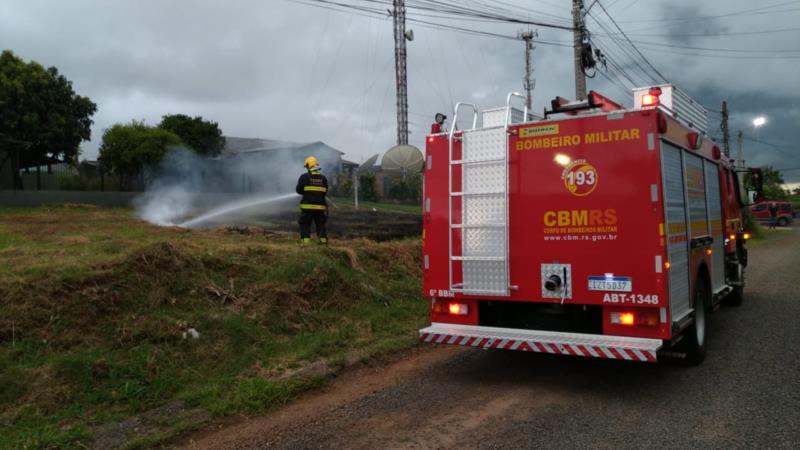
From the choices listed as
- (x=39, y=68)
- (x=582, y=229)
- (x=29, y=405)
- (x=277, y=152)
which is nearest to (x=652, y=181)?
(x=582, y=229)

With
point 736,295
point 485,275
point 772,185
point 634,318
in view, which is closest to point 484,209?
point 485,275

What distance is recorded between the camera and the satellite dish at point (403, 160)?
17.9 m

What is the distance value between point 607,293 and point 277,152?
857 inches

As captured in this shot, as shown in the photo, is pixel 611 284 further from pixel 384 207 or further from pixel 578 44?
pixel 384 207

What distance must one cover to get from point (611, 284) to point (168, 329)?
4505 mm

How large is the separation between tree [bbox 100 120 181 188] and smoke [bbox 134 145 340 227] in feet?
1.71

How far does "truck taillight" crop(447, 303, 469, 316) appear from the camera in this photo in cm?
617

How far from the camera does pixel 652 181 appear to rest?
519 cm

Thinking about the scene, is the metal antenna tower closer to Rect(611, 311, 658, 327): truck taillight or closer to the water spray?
the water spray

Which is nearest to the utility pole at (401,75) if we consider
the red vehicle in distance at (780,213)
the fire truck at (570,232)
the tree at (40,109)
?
the tree at (40,109)

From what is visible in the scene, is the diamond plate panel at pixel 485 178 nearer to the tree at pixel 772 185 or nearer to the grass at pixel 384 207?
the grass at pixel 384 207

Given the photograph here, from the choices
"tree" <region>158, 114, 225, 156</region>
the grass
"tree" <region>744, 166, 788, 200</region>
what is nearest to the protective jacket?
the grass

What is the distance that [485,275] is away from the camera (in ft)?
19.5

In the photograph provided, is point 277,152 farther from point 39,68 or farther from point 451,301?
point 451,301
